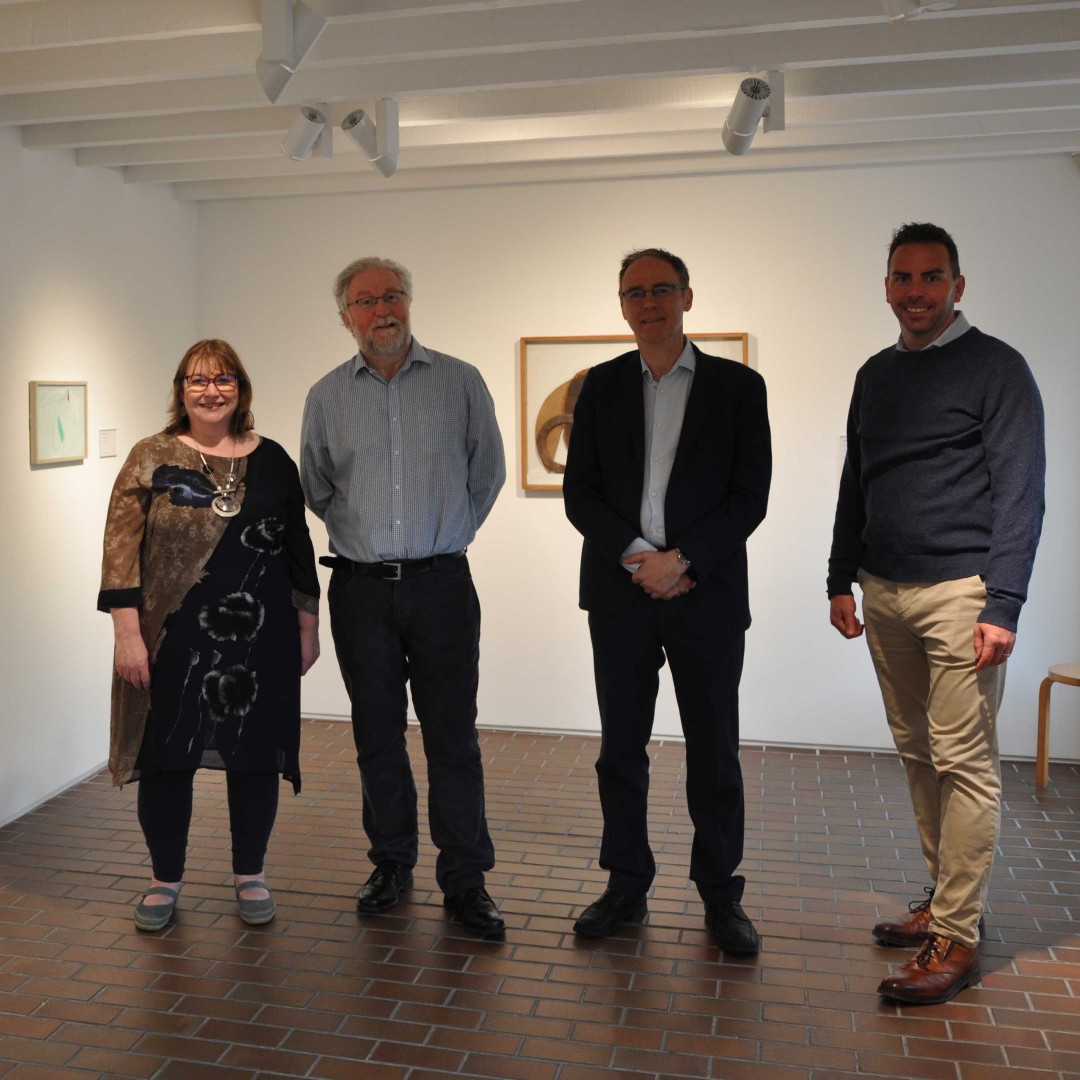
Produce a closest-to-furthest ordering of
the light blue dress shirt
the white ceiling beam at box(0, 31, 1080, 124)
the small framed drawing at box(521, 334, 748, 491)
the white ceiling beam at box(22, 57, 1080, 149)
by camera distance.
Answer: the light blue dress shirt
the white ceiling beam at box(0, 31, 1080, 124)
the white ceiling beam at box(22, 57, 1080, 149)
the small framed drawing at box(521, 334, 748, 491)

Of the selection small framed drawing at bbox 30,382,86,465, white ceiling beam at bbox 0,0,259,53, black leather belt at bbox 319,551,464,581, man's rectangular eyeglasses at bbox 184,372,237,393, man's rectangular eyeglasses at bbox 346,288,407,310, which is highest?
white ceiling beam at bbox 0,0,259,53

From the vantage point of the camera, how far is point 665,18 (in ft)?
11.9

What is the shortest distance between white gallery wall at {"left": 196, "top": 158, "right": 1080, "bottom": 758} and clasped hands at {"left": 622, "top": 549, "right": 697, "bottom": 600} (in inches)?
102

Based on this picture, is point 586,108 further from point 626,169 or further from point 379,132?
point 626,169

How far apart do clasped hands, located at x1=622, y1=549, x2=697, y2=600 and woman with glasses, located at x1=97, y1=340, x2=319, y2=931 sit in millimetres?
1035

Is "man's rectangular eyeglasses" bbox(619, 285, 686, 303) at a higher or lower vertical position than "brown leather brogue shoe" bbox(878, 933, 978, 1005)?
higher

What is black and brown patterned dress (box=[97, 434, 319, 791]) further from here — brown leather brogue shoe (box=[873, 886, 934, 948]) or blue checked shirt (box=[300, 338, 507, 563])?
brown leather brogue shoe (box=[873, 886, 934, 948])

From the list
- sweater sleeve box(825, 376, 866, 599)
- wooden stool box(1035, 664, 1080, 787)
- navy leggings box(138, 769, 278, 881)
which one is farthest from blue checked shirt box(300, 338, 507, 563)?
wooden stool box(1035, 664, 1080, 787)

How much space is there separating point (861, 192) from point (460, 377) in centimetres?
Result: 275

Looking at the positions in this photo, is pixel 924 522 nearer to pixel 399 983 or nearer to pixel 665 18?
pixel 665 18

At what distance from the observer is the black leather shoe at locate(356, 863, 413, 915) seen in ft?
12.7

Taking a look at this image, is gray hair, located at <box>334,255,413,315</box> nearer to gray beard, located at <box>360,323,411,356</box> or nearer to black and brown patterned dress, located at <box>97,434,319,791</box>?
gray beard, located at <box>360,323,411,356</box>

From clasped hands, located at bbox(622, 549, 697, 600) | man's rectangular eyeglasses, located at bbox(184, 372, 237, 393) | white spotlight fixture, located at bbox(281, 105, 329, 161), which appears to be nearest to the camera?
clasped hands, located at bbox(622, 549, 697, 600)

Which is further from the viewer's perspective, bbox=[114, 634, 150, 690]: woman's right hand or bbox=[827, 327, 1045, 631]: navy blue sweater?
bbox=[114, 634, 150, 690]: woman's right hand
